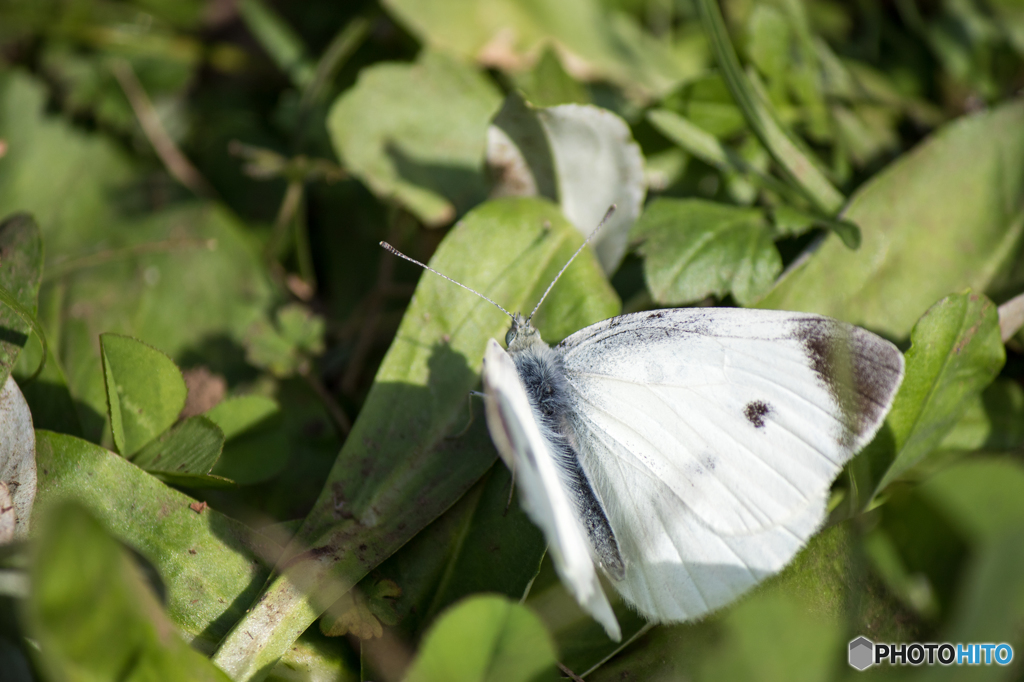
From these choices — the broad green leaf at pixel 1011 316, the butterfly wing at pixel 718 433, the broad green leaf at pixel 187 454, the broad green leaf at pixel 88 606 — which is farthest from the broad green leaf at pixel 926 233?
the broad green leaf at pixel 88 606

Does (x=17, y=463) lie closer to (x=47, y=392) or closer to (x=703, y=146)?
(x=47, y=392)

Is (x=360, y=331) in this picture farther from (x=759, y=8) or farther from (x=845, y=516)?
(x=759, y=8)

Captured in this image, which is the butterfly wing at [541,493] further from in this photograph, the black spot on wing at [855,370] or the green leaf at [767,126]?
the green leaf at [767,126]

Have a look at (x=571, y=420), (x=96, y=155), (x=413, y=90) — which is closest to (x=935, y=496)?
(x=571, y=420)

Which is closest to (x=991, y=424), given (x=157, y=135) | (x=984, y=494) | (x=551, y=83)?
(x=984, y=494)

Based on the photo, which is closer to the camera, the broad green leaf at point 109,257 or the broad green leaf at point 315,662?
the broad green leaf at point 315,662

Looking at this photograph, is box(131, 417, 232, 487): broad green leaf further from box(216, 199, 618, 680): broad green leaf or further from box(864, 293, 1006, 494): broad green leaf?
box(864, 293, 1006, 494): broad green leaf
